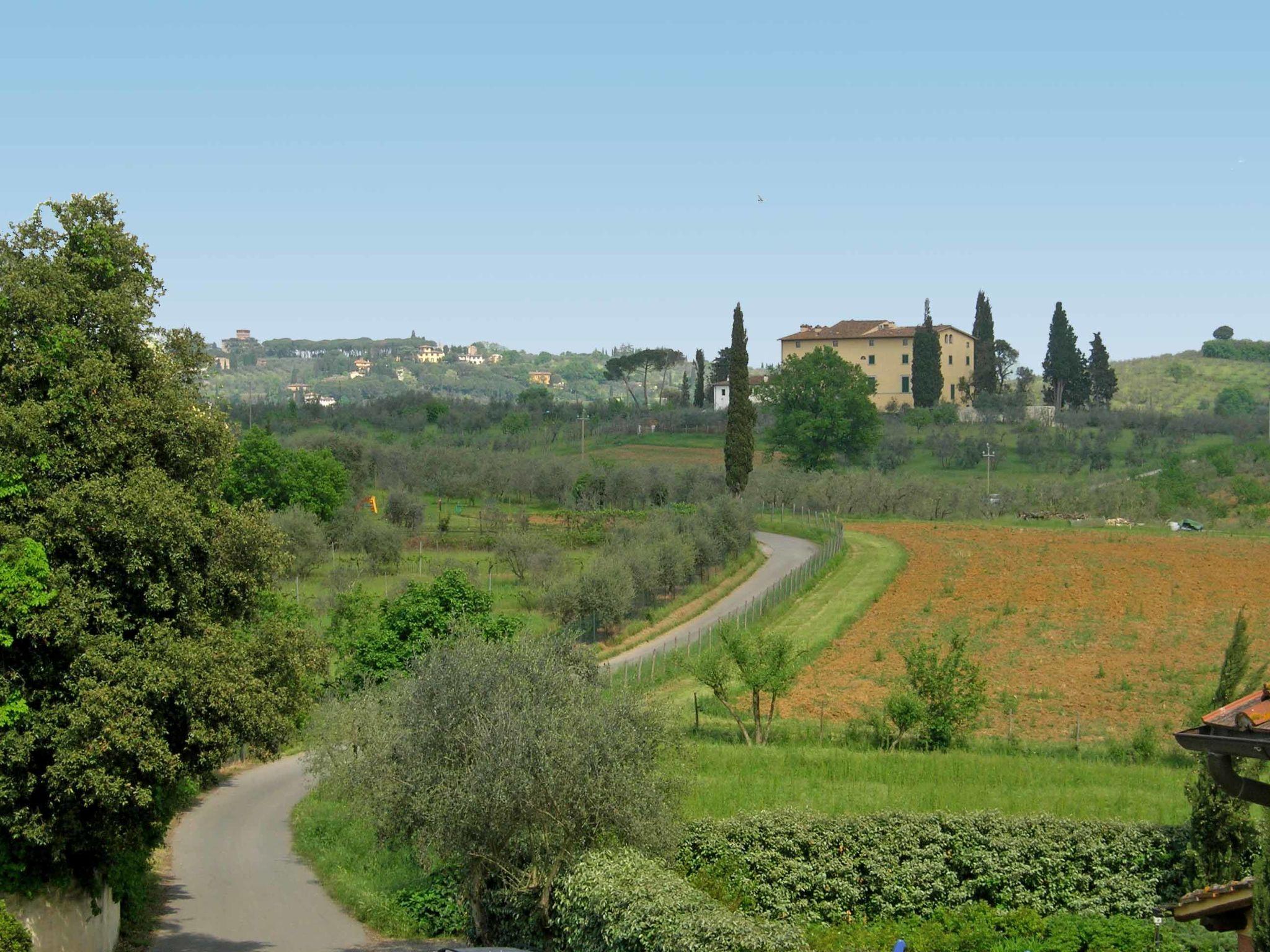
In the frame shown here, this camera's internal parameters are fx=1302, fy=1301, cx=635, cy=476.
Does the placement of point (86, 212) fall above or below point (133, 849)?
above

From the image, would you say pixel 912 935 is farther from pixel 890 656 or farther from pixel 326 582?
pixel 326 582

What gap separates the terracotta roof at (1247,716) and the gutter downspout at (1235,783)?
254 millimetres

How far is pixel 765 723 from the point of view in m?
32.6

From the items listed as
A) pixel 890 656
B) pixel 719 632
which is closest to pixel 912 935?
Answer: pixel 719 632

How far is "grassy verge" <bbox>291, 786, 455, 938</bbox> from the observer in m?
21.5

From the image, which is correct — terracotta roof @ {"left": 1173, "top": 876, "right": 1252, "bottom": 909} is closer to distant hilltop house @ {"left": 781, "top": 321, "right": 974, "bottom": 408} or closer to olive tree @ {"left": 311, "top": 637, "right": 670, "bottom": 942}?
olive tree @ {"left": 311, "top": 637, "right": 670, "bottom": 942}

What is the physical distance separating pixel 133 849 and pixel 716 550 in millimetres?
42320

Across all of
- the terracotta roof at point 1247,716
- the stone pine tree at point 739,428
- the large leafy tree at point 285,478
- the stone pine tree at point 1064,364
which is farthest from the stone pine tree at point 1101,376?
the terracotta roof at point 1247,716

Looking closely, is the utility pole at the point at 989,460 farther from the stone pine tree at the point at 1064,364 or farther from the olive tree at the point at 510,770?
the olive tree at the point at 510,770

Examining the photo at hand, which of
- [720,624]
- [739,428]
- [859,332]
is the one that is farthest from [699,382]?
[720,624]

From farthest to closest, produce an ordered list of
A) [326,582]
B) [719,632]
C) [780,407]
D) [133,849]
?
[780,407]
[326,582]
[719,632]
[133,849]

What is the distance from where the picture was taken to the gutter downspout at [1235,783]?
8.70 m

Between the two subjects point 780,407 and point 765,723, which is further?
point 780,407

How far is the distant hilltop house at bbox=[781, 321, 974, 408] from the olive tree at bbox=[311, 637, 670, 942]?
12291 centimetres
